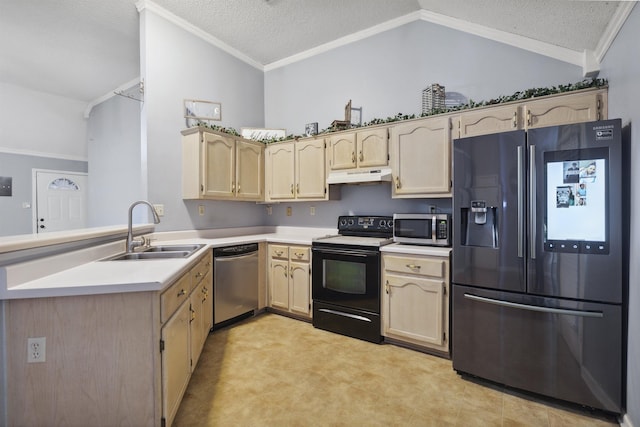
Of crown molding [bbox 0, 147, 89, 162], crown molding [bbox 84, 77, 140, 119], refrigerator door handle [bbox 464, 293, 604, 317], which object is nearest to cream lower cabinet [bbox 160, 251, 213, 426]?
refrigerator door handle [bbox 464, 293, 604, 317]

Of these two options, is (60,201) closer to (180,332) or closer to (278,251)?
(278,251)

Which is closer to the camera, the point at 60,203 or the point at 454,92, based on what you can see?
the point at 454,92

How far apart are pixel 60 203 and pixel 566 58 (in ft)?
25.4

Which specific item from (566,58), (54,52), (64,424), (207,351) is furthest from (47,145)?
(566,58)

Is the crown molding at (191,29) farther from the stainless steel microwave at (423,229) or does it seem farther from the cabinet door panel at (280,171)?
the stainless steel microwave at (423,229)

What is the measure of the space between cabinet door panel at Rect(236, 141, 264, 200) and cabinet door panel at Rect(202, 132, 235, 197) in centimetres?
10

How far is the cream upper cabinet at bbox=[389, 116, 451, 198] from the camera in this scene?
2.61 meters

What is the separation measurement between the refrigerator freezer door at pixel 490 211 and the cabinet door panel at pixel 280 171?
1952mm

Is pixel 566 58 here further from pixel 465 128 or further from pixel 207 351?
pixel 207 351

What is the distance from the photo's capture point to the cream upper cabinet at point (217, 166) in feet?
10.2

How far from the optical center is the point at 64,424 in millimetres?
1318

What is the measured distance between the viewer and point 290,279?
327 cm

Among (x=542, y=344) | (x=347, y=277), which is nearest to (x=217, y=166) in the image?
→ (x=347, y=277)

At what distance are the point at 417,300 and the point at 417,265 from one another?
0.30 metres
